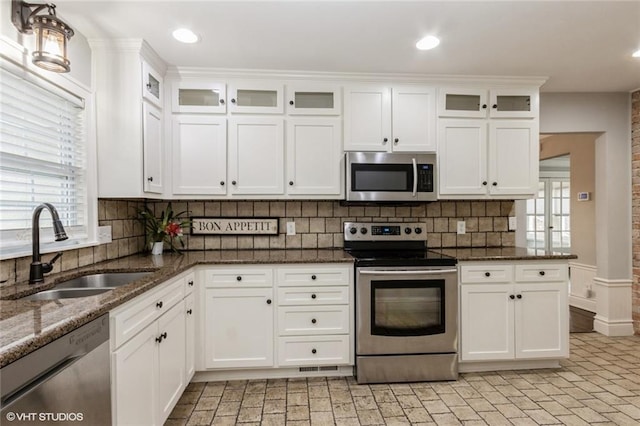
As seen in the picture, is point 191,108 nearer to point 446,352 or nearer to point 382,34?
point 382,34

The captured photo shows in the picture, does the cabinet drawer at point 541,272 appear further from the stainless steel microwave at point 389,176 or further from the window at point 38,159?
the window at point 38,159

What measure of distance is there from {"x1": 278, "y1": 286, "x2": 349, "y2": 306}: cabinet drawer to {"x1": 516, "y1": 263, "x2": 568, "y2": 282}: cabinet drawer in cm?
136

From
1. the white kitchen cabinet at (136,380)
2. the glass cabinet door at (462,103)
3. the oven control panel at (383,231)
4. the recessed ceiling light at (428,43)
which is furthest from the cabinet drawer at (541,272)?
the white kitchen cabinet at (136,380)

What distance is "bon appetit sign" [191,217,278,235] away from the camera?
2986 millimetres

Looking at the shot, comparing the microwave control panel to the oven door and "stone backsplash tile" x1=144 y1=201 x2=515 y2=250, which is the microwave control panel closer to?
"stone backsplash tile" x1=144 y1=201 x2=515 y2=250

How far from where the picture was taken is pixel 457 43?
2281 millimetres

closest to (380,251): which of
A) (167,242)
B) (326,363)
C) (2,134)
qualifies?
(326,363)

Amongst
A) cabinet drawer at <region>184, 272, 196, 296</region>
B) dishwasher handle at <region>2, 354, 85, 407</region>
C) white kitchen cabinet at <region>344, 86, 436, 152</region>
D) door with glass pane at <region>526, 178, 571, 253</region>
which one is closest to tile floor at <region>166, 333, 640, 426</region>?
cabinet drawer at <region>184, 272, 196, 296</region>

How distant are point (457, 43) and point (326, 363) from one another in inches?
95.8

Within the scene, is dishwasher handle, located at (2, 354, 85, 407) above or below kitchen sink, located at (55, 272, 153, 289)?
below

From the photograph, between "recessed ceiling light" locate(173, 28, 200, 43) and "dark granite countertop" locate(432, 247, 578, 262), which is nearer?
"recessed ceiling light" locate(173, 28, 200, 43)

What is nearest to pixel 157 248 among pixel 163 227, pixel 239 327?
pixel 163 227

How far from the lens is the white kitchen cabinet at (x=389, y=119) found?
278 centimetres

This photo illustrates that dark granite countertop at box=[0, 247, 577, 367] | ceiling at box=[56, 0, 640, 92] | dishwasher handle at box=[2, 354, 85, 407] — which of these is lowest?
dishwasher handle at box=[2, 354, 85, 407]
